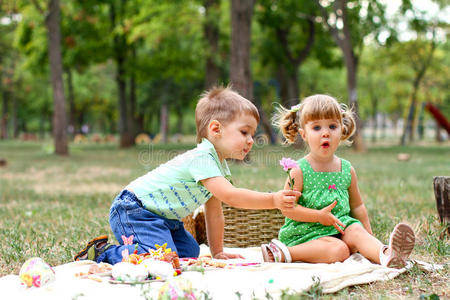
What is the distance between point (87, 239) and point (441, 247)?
8.22ft

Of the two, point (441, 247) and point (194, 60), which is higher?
point (194, 60)

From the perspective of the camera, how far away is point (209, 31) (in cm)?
1695

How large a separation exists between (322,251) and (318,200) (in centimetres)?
33

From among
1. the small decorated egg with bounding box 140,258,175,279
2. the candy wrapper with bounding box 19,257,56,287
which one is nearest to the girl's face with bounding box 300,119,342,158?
the small decorated egg with bounding box 140,258,175,279

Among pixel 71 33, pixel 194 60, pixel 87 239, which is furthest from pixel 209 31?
pixel 87 239

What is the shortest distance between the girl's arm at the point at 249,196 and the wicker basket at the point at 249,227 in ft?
3.22

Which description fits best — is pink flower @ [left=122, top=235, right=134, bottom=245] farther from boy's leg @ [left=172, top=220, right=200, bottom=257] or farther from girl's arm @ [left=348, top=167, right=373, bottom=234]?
girl's arm @ [left=348, top=167, right=373, bottom=234]

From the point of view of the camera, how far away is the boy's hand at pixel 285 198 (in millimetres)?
2602

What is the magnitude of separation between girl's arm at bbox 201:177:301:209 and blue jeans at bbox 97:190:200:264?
405 millimetres

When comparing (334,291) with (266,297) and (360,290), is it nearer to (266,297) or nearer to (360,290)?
(360,290)

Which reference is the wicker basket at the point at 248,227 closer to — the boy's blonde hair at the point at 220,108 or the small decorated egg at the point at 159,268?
the boy's blonde hair at the point at 220,108

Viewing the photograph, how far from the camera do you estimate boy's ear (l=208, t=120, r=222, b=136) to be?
290cm

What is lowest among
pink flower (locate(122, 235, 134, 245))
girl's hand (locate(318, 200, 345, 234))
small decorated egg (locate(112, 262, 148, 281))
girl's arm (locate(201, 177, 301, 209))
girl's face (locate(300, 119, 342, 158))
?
small decorated egg (locate(112, 262, 148, 281))

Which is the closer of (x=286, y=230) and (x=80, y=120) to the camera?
(x=286, y=230)
